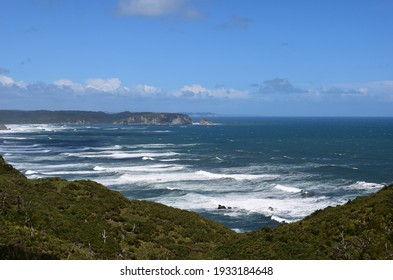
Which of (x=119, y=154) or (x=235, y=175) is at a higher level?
(x=119, y=154)

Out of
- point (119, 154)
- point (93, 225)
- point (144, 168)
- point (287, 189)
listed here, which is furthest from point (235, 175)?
point (93, 225)

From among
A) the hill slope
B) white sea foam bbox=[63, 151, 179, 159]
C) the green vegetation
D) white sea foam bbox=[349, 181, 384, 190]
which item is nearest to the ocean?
white sea foam bbox=[349, 181, 384, 190]

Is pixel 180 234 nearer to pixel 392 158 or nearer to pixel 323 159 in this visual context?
pixel 323 159

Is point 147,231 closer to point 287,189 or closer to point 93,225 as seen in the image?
point 93,225

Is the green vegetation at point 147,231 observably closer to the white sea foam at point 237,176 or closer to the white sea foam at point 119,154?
the white sea foam at point 237,176

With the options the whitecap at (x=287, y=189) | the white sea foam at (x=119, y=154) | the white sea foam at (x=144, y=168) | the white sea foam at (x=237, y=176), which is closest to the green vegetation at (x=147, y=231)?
the whitecap at (x=287, y=189)

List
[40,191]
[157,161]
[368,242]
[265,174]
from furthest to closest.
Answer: [157,161] < [265,174] < [40,191] < [368,242]
